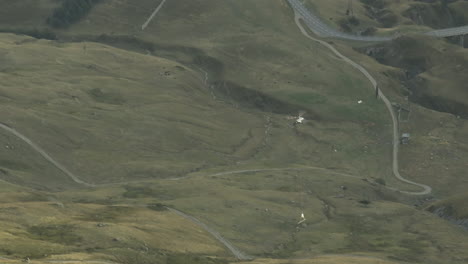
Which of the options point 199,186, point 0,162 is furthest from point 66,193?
point 199,186

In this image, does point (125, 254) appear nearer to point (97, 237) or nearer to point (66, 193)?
point (97, 237)

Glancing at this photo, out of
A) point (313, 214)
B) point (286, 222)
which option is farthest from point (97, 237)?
point (313, 214)

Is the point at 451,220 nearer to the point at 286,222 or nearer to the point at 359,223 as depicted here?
the point at 359,223

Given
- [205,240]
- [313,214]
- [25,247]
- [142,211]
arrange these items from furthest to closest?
1. [313,214]
2. [142,211]
3. [205,240]
4. [25,247]

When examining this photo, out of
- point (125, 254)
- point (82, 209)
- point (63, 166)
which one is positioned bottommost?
point (63, 166)

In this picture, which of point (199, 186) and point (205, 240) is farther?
point (199, 186)

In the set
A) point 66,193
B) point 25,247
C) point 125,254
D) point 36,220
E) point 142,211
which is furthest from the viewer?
point 66,193

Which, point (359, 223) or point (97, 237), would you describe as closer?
point (97, 237)

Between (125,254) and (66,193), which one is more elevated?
(125,254)

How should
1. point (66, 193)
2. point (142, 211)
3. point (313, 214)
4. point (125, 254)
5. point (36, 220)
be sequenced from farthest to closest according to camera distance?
point (313, 214), point (66, 193), point (142, 211), point (36, 220), point (125, 254)
